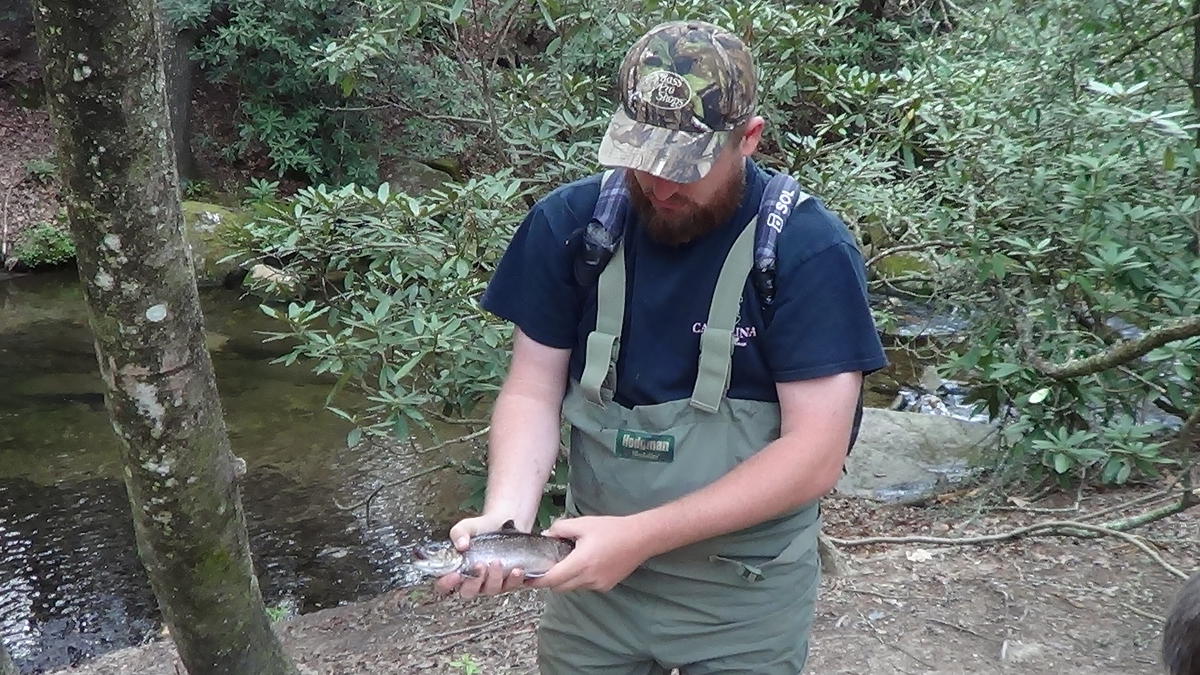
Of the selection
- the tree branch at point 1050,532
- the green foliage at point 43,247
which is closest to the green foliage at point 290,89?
the green foliage at point 43,247

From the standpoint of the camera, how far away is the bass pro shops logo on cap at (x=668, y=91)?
5.99 feet

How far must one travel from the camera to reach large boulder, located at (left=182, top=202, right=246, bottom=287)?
10.9 metres

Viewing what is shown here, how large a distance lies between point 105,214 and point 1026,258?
11.6 ft

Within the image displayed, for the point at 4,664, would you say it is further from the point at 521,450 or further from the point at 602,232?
the point at 602,232

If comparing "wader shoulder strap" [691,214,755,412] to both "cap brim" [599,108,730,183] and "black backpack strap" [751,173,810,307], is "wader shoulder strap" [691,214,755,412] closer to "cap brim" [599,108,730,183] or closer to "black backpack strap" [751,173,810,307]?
"black backpack strap" [751,173,810,307]

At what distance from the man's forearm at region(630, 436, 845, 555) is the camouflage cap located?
491mm

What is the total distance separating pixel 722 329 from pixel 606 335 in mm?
215

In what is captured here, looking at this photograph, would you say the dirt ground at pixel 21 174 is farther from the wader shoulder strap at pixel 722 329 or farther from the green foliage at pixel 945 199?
the wader shoulder strap at pixel 722 329

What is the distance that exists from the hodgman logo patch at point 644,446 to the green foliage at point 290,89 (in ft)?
37.8

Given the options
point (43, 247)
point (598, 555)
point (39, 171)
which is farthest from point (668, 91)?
point (39, 171)

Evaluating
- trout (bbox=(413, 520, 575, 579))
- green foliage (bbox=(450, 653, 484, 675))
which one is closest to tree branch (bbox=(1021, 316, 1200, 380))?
green foliage (bbox=(450, 653, 484, 675))

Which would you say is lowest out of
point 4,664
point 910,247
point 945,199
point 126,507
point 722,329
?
point 126,507

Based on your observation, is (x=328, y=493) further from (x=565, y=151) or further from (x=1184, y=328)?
(x=1184, y=328)

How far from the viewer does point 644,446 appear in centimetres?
187
